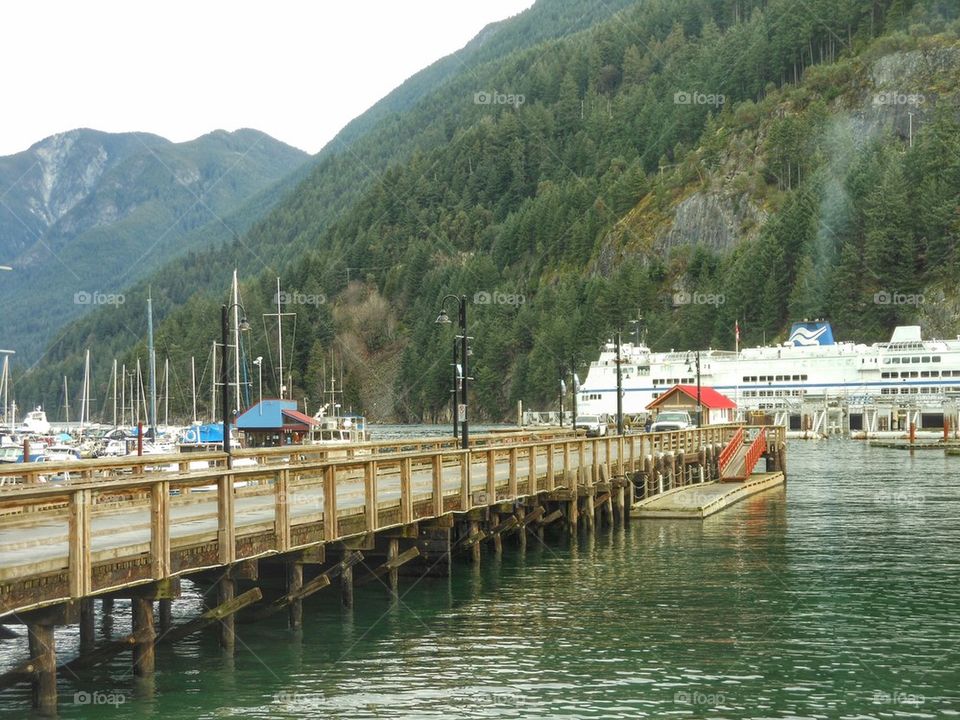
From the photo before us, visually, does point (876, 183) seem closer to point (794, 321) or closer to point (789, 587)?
point (794, 321)

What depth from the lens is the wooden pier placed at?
14867 mm

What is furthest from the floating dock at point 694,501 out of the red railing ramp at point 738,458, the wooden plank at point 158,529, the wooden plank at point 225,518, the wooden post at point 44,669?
the wooden post at point 44,669

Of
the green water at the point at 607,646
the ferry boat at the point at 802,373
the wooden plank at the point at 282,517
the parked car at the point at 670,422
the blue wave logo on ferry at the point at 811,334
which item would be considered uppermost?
the blue wave logo on ferry at the point at 811,334

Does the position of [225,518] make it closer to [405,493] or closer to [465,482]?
[405,493]

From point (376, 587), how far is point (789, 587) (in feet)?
31.1

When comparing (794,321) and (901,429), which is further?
(794,321)

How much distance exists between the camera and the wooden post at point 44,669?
15.1 meters

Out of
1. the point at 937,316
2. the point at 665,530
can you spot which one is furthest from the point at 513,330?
the point at 665,530

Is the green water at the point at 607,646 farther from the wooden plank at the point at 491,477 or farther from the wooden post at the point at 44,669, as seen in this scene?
the wooden plank at the point at 491,477

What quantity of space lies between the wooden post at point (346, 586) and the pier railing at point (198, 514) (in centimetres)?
117

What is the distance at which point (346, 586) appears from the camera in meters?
23.0

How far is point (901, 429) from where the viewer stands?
125 meters

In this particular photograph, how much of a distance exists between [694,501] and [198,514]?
93.0ft

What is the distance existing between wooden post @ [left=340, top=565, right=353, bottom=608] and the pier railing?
1.17 meters
